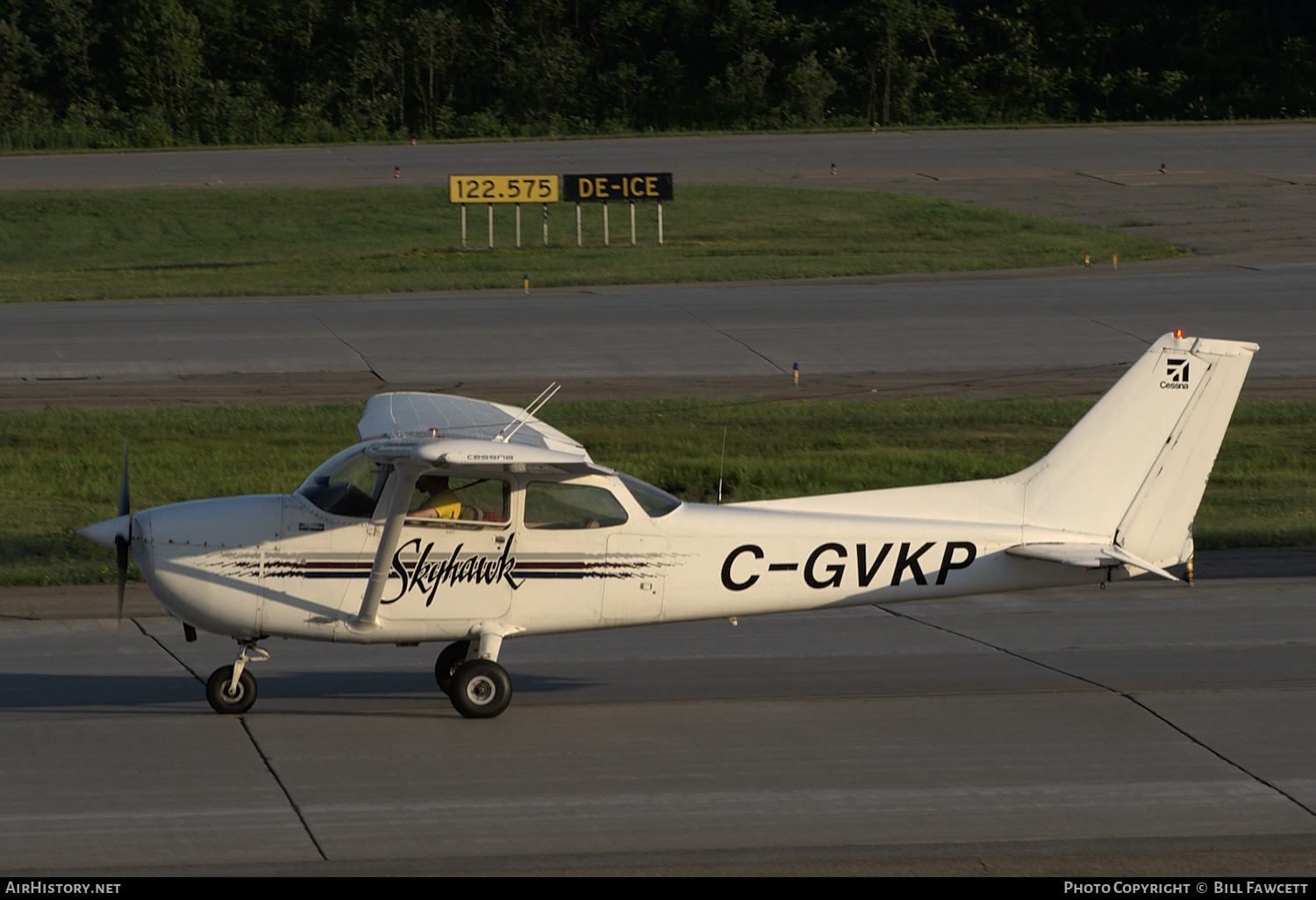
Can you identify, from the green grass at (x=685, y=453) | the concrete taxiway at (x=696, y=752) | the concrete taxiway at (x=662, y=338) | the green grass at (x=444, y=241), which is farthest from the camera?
the green grass at (x=444, y=241)

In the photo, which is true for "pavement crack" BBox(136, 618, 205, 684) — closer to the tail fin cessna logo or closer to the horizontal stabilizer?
the horizontal stabilizer

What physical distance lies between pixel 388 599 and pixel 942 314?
888 inches

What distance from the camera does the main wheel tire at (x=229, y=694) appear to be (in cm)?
1046

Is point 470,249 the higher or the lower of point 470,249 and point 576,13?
the lower

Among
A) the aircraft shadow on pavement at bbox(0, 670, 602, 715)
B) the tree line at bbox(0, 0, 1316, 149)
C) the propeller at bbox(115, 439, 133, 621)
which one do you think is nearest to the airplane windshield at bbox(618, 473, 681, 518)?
the aircraft shadow on pavement at bbox(0, 670, 602, 715)

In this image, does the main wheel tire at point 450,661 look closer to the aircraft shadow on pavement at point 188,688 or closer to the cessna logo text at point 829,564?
the aircraft shadow on pavement at point 188,688

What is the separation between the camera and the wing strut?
986 cm

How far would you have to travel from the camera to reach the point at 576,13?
68750 millimetres

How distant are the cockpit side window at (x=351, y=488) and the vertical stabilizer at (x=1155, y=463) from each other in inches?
185

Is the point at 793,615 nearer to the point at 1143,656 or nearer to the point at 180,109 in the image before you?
the point at 1143,656

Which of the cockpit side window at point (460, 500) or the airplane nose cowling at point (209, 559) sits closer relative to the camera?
the airplane nose cowling at point (209, 559)

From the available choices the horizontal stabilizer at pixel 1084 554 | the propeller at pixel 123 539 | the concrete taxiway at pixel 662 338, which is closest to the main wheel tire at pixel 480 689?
the propeller at pixel 123 539

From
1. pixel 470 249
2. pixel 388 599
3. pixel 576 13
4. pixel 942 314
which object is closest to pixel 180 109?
pixel 576 13

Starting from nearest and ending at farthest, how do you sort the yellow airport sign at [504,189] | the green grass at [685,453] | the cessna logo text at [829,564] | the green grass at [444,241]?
1. the cessna logo text at [829,564]
2. the green grass at [685,453]
3. the green grass at [444,241]
4. the yellow airport sign at [504,189]
